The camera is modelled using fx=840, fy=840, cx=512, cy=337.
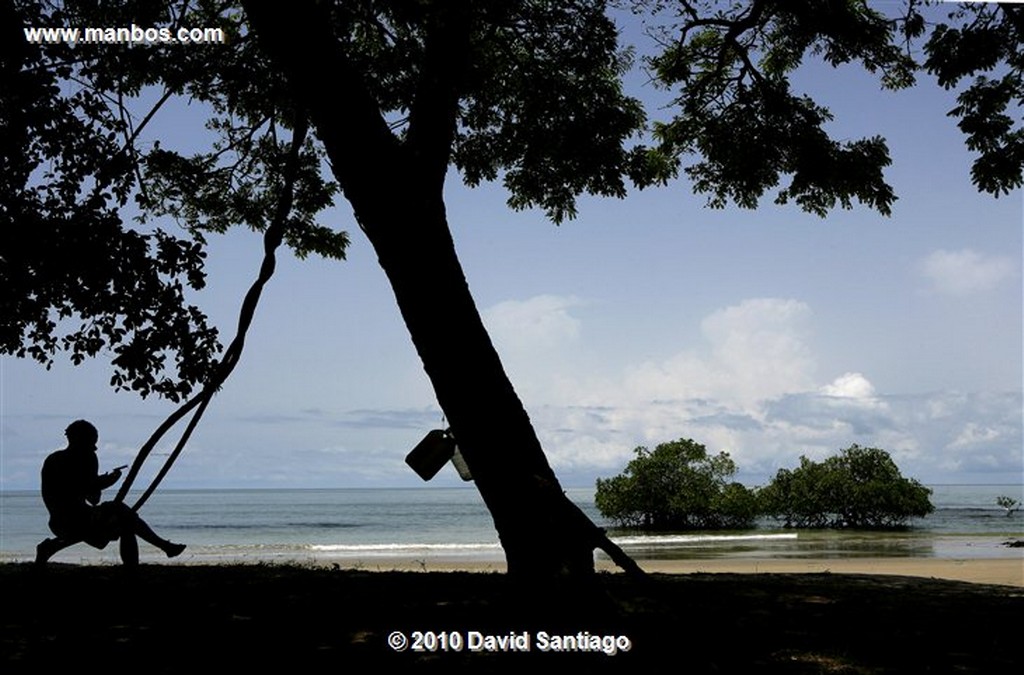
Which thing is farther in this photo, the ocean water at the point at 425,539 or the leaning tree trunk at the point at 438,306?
the ocean water at the point at 425,539

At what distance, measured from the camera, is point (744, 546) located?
34.5 metres

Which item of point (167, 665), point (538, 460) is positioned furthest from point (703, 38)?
point (167, 665)

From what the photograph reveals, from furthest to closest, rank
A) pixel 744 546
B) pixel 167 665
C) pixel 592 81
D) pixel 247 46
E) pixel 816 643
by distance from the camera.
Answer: pixel 744 546
pixel 592 81
pixel 247 46
pixel 816 643
pixel 167 665

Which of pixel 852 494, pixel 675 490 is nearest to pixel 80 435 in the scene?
pixel 675 490

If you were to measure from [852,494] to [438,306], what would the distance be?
141 ft

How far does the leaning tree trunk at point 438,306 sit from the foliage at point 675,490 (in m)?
37.3

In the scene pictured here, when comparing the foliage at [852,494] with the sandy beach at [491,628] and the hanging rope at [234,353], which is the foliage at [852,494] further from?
the hanging rope at [234,353]

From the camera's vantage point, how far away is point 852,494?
1699 inches

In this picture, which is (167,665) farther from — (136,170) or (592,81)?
(592,81)

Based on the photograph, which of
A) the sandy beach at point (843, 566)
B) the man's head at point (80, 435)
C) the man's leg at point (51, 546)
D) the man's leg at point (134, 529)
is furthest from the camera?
the sandy beach at point (843, 566)

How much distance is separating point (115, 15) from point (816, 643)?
10605 mm

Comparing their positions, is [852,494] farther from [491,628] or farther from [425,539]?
[491,628]

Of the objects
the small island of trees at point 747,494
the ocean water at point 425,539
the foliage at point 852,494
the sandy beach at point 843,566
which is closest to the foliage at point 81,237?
the sandy beach at point 843,566

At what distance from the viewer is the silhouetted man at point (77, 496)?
6.89 m
